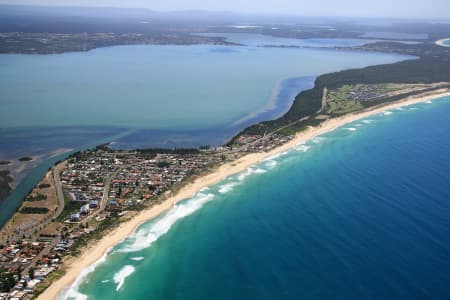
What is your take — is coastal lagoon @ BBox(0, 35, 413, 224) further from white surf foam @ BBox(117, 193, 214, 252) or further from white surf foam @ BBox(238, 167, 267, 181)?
white surf foam @ BBox(117, 193, 214, 252)

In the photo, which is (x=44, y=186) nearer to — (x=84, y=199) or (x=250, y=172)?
(x=84, y=199)

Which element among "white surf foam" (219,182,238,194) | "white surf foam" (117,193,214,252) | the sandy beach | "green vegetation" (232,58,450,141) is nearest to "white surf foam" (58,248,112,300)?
the sandy beach

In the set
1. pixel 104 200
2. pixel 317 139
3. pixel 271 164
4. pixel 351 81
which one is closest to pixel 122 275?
pixel 104 200

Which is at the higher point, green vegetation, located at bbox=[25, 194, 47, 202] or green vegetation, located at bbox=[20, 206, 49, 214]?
green vegetation, located at bbox=[25, 194, 47, 202]

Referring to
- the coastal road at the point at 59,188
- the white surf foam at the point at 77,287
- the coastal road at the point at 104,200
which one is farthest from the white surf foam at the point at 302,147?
the white surf foam at the point at 77,287

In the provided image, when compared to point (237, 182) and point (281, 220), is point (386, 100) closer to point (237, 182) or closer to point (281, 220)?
point (237, 182)

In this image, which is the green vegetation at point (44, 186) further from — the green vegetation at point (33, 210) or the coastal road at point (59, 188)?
the green vegetation at point (33, 210)

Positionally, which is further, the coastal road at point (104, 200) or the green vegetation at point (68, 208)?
the coastal road at point (104, 200)

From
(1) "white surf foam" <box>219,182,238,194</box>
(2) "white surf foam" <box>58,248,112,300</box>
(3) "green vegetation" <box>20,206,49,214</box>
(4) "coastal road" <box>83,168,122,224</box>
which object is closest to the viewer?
(2) "white surf foam" <box>58,248,112,300</box>
